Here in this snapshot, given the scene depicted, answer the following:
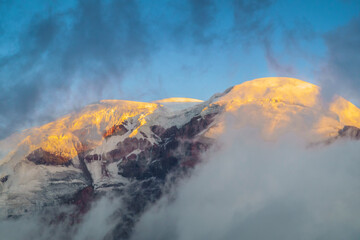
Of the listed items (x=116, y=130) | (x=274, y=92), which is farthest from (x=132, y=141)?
(x=274, y=92)

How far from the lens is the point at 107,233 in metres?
47.9

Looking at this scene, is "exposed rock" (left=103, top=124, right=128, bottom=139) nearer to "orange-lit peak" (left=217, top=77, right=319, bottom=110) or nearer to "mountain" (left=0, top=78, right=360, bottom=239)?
"mountain" (left=0, top=78, right=360, bottom=239)

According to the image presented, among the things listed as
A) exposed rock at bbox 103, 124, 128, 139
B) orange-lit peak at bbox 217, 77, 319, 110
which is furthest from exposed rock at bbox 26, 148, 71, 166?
orange-lit peak at bbox 217, 77, 319, 110

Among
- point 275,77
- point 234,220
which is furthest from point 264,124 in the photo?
point 234,220

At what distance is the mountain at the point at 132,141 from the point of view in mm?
45094

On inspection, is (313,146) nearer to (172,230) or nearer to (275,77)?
(275,77)

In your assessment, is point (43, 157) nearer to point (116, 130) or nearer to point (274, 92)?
point (116, 130)

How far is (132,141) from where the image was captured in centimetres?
5381

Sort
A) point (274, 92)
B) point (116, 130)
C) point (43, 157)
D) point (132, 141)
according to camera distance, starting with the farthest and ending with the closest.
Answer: point (116, 130) < point (132, 141) < point (43, 157) < point (274, 92)

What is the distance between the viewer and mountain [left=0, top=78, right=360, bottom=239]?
45094 millimetres

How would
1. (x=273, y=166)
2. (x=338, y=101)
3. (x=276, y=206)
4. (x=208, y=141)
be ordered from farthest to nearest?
(x=208, y=141) < (x=338, y=101) < (x=273, y=166) < (x=276, y=206)

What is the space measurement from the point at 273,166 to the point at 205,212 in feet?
37.4

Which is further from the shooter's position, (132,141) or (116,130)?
(116,130)

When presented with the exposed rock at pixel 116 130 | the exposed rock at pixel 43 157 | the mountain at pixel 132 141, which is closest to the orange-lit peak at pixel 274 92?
the mountain at pixel 132 141
